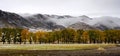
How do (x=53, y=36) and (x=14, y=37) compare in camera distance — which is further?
(x=53, y=36)

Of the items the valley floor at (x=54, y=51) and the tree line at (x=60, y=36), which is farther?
the tree line at (x=60, y=36)

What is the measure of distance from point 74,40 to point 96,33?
17.2 meters

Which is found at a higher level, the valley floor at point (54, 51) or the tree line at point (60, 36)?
the valley floor at point (54, 51)

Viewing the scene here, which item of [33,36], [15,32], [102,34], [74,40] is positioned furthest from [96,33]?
[15,32]

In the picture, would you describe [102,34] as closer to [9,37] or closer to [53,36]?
[53,36]

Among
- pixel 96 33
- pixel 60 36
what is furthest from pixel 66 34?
pixel 96 33

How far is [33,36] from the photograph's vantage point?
184 metres

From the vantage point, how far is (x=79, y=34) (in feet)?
603

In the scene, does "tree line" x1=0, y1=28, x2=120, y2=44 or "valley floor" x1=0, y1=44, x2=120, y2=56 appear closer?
"valley floor" x1=0, y1=44, x2=120, y2=56

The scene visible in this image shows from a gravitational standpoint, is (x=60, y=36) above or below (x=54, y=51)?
below

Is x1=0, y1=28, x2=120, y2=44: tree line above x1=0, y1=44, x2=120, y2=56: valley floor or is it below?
→ below

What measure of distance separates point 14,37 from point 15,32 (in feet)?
13.1

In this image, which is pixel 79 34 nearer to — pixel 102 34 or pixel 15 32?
pixel 102 34

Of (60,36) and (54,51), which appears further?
(60,36)
